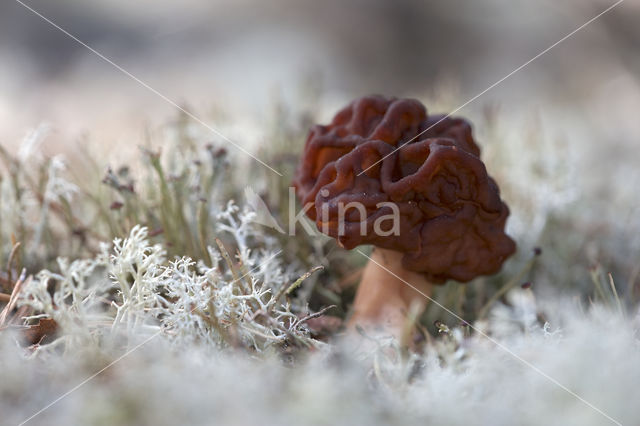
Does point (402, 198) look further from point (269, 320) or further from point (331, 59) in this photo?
point (331, 59)

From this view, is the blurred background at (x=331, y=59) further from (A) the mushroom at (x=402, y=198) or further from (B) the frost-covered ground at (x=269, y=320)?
(A) the mushroom at (x=402, y=198)

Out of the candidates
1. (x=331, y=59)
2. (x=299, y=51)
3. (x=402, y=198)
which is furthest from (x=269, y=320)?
(x=331, y=59)

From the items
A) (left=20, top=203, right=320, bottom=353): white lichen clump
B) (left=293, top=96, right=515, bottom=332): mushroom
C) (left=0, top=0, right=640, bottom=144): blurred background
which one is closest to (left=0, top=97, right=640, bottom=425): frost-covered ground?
(left=20, top=203, right=320, bottom=353): white lichen clump

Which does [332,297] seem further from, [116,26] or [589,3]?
[116,26]

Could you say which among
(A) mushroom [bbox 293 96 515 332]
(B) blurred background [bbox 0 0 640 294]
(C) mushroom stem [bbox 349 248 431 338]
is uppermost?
(B) blurred background [bbox 0 0 640 294]

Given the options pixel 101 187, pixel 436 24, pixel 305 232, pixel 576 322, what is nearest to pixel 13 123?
pixel 101 187

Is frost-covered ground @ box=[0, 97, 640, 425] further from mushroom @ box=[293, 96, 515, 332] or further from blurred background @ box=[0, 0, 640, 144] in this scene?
blurred background @ box=[0, 0, 640, 144]

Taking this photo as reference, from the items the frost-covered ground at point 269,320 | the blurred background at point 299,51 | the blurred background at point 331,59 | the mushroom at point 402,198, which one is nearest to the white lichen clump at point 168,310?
the frost-covered ground at point 269,320

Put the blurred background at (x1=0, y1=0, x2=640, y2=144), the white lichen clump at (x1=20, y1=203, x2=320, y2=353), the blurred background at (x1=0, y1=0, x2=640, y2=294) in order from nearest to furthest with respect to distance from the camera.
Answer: the white lichen clump at (x1=20, y1=203, x2=320, y2=353)
the blurred background at (x1=0, y1=0, x2=640, y2=294)
the blurred background at (x1=0, y1=0, x2=640, y2=144)

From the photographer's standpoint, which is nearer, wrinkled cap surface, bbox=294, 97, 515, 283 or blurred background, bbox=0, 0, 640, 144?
wrinkled cap surface, bbox=294, 97, 515, 283
